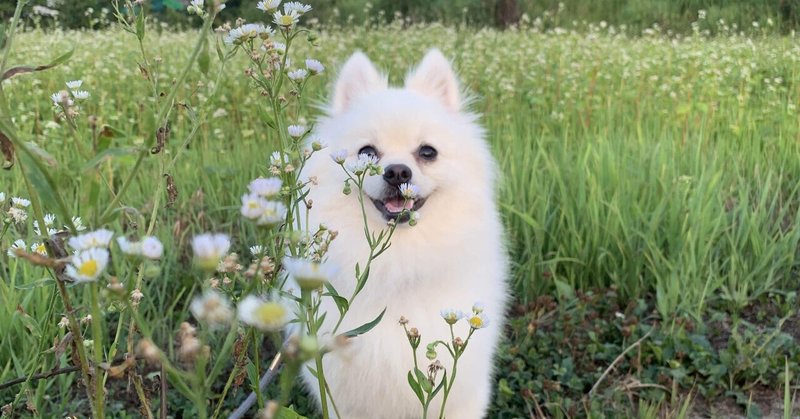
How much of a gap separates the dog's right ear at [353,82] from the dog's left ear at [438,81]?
147mm

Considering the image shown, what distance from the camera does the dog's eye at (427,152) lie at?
6.97ft

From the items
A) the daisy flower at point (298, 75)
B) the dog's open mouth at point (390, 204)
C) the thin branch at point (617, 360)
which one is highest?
the daisy flower at point (298, 75)

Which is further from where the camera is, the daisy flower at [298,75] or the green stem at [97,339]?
the daisy flower at [298,75]

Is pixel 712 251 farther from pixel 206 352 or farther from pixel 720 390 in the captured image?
pixel 206 352

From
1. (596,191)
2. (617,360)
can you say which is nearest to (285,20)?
(617,360)

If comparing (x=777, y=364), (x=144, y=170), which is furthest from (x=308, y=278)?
(x=144, y=170)

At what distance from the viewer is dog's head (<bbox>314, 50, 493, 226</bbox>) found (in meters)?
1.98

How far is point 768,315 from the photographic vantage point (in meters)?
2.99

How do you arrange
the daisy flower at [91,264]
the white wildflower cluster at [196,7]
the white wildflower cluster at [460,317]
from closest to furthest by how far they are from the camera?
the daisy flower at [91,264] < the white wildflower cluster at [460,317] < the white wildflower cluster at [196,7]

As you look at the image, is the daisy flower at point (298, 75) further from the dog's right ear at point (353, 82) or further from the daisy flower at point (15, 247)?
the dog's right ear at point (353, 82)

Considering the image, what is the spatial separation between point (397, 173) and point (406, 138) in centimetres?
26

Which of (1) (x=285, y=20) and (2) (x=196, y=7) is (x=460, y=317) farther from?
(2) (x=196, y=7)

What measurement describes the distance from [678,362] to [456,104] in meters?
1.28

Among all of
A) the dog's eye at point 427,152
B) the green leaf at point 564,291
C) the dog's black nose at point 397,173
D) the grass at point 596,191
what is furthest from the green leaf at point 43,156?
the green leaf at point 564,291
